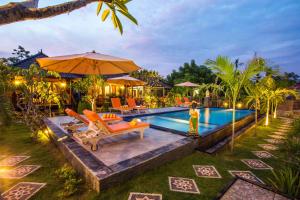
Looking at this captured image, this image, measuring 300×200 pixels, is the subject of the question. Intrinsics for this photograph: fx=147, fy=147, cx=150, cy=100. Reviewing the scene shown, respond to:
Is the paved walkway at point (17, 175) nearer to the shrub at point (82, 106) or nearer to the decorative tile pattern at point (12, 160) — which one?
the decorative tile pattern at point (12, 160)

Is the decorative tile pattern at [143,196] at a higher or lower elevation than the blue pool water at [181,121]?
lower

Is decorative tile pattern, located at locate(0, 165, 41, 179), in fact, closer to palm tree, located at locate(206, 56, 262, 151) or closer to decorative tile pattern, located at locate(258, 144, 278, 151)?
palm tree, located at locate(206, 56, 262, 151)

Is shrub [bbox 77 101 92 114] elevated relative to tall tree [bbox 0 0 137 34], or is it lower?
lower

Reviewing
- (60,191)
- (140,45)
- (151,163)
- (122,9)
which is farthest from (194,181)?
(140,45)

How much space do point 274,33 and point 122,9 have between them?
113241mm

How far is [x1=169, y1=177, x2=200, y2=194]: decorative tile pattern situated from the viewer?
284 cm

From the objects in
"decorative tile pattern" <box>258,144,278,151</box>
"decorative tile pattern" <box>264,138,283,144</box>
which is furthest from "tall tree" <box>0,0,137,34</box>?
"decorative tile pattern" <box>264,138,283,144</box>

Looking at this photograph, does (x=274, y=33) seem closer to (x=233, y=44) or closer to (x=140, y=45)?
(x=233, y=44)

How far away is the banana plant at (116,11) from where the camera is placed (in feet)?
7.55

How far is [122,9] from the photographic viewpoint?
234 centimetres

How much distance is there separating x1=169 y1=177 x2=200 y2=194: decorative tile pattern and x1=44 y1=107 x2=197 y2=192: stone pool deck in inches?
23.1

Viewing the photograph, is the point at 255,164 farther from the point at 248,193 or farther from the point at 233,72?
the point at 233,72

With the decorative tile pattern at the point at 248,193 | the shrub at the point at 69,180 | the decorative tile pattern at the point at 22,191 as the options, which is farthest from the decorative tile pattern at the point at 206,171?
the decorative tile pattern at the point at 22,191

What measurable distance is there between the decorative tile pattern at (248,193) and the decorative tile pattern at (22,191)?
11.1ft
